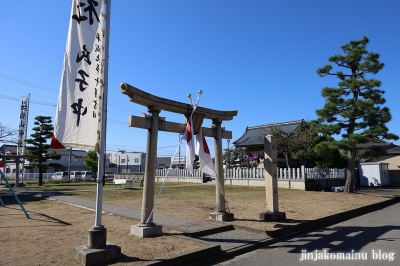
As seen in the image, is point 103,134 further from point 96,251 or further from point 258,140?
point 258,140

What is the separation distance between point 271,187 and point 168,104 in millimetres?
4249

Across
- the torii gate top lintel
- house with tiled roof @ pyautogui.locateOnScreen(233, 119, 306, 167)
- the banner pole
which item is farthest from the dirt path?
house with tiled roof @ pyautogui.locateOnScreen(233, 119, 306, 167)

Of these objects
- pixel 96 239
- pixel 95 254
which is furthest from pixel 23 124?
pixel 95 254

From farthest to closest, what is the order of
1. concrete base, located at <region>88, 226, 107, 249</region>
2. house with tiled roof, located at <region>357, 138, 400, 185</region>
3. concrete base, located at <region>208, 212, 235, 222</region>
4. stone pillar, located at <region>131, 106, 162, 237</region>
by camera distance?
1. house with tiled roof, located at <region>357, 138, 400, 185</region>
2. concrete base, located at <region>208, 212, 235, 222</region>
3. stone pillar, located at <region>131, 106, 162, 237</region>
4. concrete base, located at <region>88, 226, 107, 249</region>

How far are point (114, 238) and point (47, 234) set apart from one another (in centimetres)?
172

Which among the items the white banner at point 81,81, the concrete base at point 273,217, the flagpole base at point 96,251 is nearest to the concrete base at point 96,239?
the flagpole base at point 96,251

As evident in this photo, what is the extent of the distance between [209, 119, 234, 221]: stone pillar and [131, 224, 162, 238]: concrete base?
2.43 m

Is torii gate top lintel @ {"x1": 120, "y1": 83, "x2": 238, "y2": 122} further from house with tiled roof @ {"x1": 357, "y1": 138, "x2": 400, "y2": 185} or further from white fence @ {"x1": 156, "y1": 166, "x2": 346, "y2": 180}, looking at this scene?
house with tiled roof @ {"x1": 357, "y1": 138, "x2": 400, "y2": 185}

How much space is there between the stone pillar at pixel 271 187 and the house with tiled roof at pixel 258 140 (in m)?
18.5

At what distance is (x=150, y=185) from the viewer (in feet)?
23.8

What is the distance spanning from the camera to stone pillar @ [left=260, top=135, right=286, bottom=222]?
916 centimetres

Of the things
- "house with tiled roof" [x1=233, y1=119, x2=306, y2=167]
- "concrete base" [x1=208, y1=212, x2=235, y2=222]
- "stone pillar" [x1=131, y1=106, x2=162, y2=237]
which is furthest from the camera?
"house with tiled roof" [x1=233, y1=119, x2=306, y2=167]

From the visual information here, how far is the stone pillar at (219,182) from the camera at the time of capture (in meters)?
9.02

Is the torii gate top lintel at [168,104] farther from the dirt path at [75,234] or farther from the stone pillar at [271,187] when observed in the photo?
the dirt path at [75,234]
